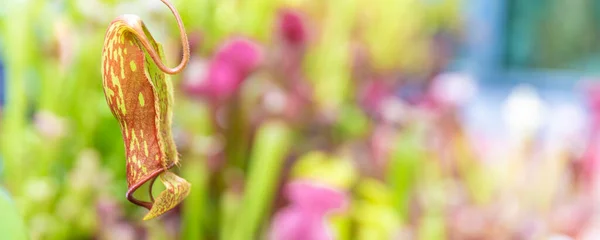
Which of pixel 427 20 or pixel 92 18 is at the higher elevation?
pixel 427 20

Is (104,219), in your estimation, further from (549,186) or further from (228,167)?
(549,186)

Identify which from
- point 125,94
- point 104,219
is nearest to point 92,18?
point 104,219

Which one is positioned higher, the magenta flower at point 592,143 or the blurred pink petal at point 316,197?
the magenta flower at point 592,143

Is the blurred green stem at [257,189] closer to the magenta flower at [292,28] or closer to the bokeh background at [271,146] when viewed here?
the bokeh background at [271,146]

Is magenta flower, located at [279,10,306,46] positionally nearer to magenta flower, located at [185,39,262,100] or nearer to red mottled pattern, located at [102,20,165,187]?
magenta flower, located at [185,39,262,100]

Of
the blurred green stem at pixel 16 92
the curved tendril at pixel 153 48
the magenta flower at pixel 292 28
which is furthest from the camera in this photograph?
the magenta flower at pixel 292 28

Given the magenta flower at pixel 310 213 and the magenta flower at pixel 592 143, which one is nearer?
the magenta flower at pixel 310 213

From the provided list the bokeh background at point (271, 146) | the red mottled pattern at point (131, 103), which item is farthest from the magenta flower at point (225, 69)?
the red mottled pattern at point (131, 103)
